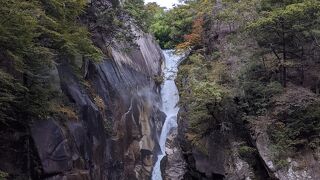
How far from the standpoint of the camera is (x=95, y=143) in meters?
16.2

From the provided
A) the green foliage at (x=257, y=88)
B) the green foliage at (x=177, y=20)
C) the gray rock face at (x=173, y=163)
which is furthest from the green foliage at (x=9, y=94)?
the green foliage at (x=177, y=20)

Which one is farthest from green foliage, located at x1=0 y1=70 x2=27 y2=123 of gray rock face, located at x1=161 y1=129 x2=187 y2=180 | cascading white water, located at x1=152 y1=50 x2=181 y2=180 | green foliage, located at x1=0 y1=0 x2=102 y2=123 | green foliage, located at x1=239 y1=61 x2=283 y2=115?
cascading white water, located at x1=152 y1=50 x2=181 y2=180

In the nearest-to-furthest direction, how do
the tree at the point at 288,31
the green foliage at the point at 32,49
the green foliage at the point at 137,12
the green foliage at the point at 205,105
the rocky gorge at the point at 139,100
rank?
the green foliage at the point at 32,49 → the rocky gorge at the point at 139,100 → the tree at the point at 288,31 → the green foliage at the point at 205,105 → the green foliage at the point at 137,12

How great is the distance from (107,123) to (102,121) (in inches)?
36.5

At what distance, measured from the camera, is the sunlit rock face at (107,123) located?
13164 millimetres

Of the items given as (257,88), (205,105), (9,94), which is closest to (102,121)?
(205,105)

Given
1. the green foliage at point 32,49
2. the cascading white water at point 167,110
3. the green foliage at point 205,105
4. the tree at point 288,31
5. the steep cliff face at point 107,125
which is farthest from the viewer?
the cascading white water at point 167,110

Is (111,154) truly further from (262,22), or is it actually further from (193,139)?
(262,22)

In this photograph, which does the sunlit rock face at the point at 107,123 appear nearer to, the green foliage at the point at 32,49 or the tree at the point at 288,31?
the green foliage at the point at 32,49

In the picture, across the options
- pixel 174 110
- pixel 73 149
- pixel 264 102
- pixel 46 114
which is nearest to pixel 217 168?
pixel 264 102

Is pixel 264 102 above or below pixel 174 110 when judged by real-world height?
above

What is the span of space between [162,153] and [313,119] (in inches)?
493

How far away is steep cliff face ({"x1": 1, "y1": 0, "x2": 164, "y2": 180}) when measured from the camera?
13.0 metres

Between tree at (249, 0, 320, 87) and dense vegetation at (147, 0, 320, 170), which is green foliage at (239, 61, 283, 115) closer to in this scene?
dense vegetation at (147, 0, 320, 170)
